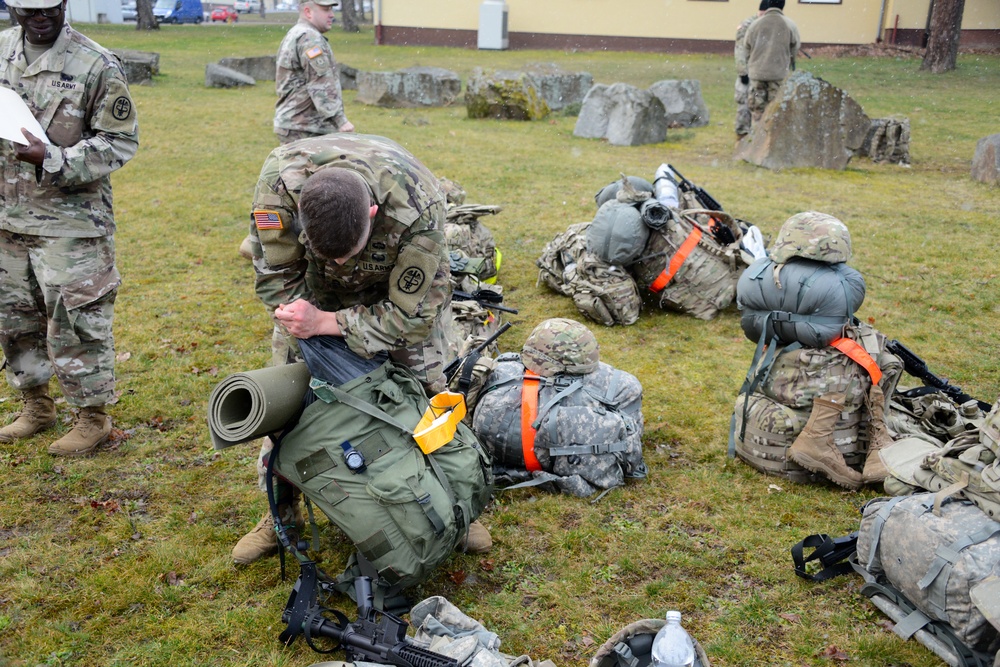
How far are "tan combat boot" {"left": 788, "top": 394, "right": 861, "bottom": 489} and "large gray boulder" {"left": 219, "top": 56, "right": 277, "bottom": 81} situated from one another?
793 inches

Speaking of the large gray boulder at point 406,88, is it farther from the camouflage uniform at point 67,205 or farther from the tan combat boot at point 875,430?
the tan combat boot at point 875,430

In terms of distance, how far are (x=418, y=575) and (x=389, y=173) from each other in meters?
1.73

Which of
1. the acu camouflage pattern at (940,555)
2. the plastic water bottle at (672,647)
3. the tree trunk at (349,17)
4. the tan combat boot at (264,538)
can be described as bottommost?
the tan combat boot at (264,538)

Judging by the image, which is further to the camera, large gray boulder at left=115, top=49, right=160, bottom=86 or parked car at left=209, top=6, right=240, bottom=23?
parked car at left=209, top=6, right=240, bottom=23

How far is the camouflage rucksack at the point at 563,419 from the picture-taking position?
4.67 meters

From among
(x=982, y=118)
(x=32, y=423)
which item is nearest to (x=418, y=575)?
(x=32, y=423)

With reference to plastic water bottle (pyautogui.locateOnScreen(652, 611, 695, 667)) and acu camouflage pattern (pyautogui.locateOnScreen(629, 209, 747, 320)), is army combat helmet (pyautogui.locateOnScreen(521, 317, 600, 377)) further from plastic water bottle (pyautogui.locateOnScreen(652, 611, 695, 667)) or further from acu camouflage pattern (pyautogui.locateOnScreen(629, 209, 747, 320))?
acu camouflage pattern (pyautogui.locateOnScreen(629, 209, 747, 320))

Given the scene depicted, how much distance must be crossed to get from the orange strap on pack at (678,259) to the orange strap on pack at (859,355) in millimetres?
2538

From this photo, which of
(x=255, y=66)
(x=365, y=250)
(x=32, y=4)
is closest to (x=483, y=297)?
(x=365, y=250)

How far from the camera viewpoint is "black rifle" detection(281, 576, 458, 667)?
311 cm

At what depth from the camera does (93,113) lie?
4.66m

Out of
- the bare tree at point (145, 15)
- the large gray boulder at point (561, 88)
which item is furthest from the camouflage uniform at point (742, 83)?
the bare tree at point (145, 15)

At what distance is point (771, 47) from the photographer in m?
12.8

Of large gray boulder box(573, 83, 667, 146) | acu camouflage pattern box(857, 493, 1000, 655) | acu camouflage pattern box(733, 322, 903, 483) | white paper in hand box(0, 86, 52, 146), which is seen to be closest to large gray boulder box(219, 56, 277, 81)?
large gray boulder box(573, 83, 667, 146)
